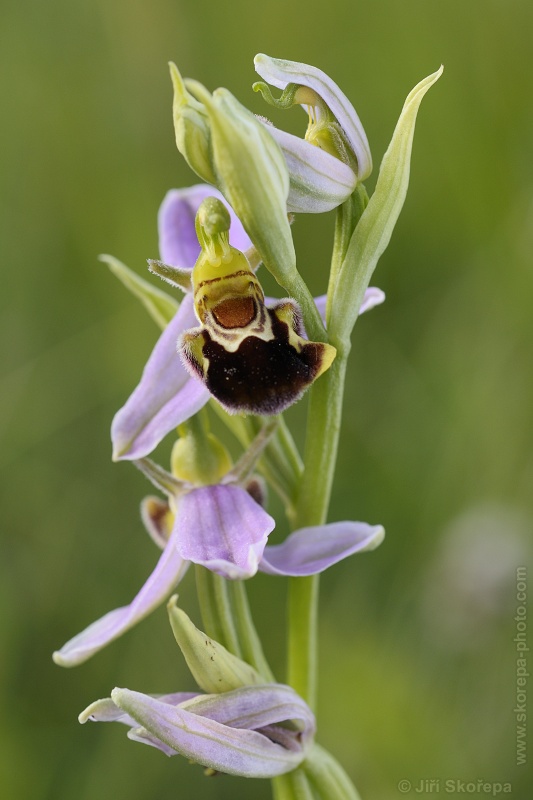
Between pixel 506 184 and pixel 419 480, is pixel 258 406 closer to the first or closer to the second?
pixel 419 480

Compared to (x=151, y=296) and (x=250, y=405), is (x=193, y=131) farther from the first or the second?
(x=151, y=296)

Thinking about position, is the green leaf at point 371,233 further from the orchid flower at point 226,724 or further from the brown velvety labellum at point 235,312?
the orchid flower at point 226,724

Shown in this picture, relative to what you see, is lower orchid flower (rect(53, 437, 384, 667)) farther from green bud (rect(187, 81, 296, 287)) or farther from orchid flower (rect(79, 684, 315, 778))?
green bud (rect(187, 81, 296, 287))

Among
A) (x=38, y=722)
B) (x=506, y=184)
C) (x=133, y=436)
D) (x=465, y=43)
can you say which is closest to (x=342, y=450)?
(x=506, y=184)

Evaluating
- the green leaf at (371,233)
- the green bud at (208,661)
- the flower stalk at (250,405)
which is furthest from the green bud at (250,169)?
the green bud at (208,661)

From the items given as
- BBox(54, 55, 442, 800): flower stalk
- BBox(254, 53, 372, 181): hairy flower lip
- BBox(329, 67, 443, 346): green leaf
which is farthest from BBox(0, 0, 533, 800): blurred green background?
BBox(254, 53, 372, 181): hairy flower lip

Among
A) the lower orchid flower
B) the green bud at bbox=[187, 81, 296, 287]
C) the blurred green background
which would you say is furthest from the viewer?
the blurred green background
